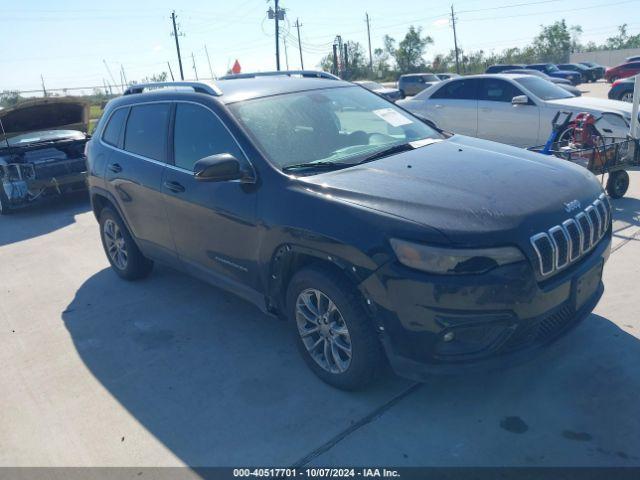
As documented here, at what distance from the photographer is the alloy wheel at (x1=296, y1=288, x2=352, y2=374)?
122 inches

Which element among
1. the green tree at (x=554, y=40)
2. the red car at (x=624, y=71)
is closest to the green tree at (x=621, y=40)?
the green tree at (x=554, y=40)

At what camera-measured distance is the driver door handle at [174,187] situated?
4.04 meters

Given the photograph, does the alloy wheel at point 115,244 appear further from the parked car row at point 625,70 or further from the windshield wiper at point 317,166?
the parked car row at point 625,70

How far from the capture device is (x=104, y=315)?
4.70 meters

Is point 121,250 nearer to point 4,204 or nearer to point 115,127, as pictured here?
point 115,127

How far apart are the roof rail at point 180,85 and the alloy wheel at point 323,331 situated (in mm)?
1728

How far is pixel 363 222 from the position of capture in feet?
9.16

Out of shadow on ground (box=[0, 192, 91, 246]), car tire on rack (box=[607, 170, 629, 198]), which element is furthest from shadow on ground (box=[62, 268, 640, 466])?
shadow on ground (box=[0, 192, 91, 246])

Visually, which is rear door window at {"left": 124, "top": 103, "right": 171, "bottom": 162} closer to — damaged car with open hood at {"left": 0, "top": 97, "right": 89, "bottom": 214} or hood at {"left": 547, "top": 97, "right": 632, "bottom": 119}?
damaged car with open hood at {"left": 0, "top": 97, "right": 89, "bottom": 214}

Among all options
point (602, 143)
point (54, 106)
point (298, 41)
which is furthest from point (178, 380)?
point (298, 41)

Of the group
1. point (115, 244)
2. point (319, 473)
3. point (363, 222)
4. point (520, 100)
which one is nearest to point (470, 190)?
point (363, 222)

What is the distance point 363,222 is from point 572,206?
1.22m

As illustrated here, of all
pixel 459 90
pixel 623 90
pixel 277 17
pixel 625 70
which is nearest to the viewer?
pixel 459 90

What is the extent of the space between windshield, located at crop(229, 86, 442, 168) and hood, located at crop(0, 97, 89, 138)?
6.73 m
